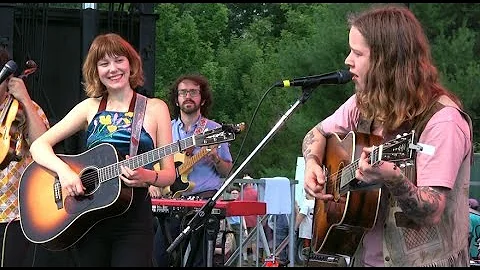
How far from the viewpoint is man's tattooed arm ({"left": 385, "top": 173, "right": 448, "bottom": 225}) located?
2381 mm

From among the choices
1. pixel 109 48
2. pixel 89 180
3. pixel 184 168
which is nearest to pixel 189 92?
pixel 184 168

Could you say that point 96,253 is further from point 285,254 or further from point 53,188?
point 285,254

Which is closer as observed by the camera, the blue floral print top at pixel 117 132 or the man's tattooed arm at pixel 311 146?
the man's tattooed arm at pixel 311 146

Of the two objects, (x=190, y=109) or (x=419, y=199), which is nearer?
(x=419, y=199)

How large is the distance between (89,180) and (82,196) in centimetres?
8

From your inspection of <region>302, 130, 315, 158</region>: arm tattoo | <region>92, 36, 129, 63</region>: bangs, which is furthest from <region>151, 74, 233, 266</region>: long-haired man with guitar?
<region>302, 130, 315, 158</region>: arm tattoo

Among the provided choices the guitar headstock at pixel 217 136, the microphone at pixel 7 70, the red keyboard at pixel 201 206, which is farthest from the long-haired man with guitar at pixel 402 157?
the microphone at pixel 7 70

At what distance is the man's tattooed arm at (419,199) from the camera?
2.38 meters

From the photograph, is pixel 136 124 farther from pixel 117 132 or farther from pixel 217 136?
pixel 217 136

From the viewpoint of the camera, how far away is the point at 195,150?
5.45 metres

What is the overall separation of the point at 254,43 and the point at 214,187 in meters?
20.0

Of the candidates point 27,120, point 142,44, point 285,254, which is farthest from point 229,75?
point 27,120

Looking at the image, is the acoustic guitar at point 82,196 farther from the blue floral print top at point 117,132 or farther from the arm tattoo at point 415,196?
the arm tattoo at point 415,196

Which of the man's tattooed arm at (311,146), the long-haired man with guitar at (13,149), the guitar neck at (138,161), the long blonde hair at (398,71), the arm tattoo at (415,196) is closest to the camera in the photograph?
the arm tattoo at (415,196)
